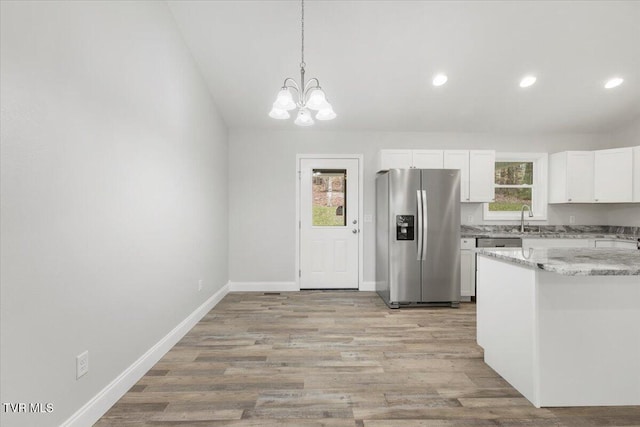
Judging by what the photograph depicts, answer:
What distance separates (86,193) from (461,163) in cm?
432

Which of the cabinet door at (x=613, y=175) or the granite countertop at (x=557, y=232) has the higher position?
the cabinet door at (x=613, y=175)

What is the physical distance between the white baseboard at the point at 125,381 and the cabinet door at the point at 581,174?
17.8 ft

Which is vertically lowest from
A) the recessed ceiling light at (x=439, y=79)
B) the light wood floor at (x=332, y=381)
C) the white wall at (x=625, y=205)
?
the light wood floor at (x=332, y=381)

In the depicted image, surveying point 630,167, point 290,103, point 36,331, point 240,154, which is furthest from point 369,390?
point 630,167


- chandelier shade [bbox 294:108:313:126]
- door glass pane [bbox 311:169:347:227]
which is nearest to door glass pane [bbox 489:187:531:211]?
door glass pane [bbox 311:169:347:227]

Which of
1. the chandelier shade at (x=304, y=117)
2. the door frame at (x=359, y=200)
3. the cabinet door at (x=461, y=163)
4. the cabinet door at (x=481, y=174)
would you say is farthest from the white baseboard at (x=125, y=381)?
the cabinet door at (x=481, y=174)

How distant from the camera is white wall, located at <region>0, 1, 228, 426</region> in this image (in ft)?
4.32

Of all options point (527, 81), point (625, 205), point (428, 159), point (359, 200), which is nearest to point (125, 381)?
point (359, 200)

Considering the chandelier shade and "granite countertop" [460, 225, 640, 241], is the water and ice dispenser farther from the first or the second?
the chandelier shade

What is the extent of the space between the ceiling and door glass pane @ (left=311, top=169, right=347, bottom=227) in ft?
2.69

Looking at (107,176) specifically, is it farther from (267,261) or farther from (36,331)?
(267,261)

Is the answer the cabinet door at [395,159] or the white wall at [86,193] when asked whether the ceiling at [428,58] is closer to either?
the cabinet door at [395,159]

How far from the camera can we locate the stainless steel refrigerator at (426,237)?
3957 millimetres

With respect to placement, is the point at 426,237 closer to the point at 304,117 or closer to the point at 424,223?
the point at 424,223
